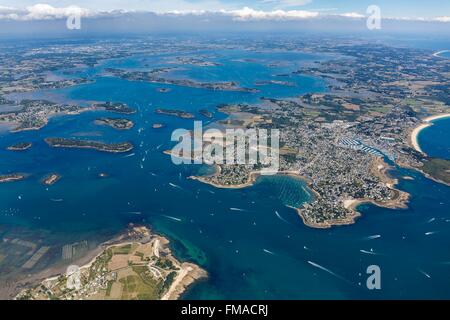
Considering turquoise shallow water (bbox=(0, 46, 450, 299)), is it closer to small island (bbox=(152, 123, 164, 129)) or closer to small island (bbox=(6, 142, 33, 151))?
small island (bbox=(6, 142, 33, 151))

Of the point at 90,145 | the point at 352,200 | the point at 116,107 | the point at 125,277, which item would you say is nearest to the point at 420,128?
the point at 352,200

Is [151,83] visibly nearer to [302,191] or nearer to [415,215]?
[302,191]

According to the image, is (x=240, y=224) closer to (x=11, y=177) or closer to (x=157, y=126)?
(x=11, y=177)

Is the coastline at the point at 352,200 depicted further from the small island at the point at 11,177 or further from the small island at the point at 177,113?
the small island at the point at 177,113

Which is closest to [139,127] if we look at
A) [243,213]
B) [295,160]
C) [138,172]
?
[138,172]

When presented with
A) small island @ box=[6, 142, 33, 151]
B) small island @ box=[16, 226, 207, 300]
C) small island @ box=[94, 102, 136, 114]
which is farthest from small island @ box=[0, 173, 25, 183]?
small island @ box=[94, 102, 136, 114]

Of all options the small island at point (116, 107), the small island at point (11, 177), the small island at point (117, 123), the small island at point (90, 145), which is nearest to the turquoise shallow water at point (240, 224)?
the small island at point (11, 177)
